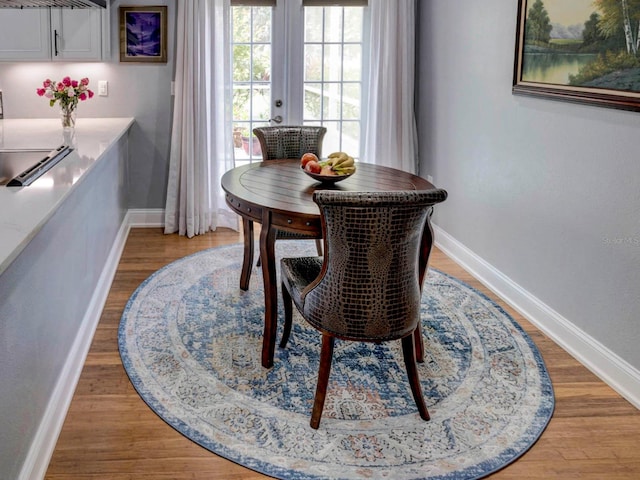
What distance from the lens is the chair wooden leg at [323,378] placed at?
95.0 inches

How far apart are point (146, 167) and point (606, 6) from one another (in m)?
3.57

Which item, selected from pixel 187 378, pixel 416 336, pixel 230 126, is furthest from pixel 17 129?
pixel 416 336

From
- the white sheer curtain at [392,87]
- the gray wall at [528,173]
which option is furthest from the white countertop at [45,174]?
the gray wall at [528,173]

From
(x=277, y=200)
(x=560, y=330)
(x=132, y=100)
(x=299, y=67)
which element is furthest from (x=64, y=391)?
(x=299, y=67)

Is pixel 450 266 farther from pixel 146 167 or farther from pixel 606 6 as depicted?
pixel 146 167

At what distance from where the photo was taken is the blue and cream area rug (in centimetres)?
227

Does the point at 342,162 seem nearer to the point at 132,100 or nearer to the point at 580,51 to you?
the point at 580,51

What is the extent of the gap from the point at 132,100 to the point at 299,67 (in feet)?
4.40

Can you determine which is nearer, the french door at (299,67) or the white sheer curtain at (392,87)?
the white sheer curtain at (392,87)

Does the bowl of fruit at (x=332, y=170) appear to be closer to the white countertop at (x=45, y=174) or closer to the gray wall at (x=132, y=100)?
the white countertop at (x=45, y=174)

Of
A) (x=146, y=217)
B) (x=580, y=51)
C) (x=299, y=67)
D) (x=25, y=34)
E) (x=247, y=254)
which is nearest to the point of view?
(x=580, y=51)

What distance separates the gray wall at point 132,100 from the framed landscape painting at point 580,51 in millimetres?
2736

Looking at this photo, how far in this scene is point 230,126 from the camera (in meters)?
5.03

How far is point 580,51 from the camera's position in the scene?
3035 millimetres
